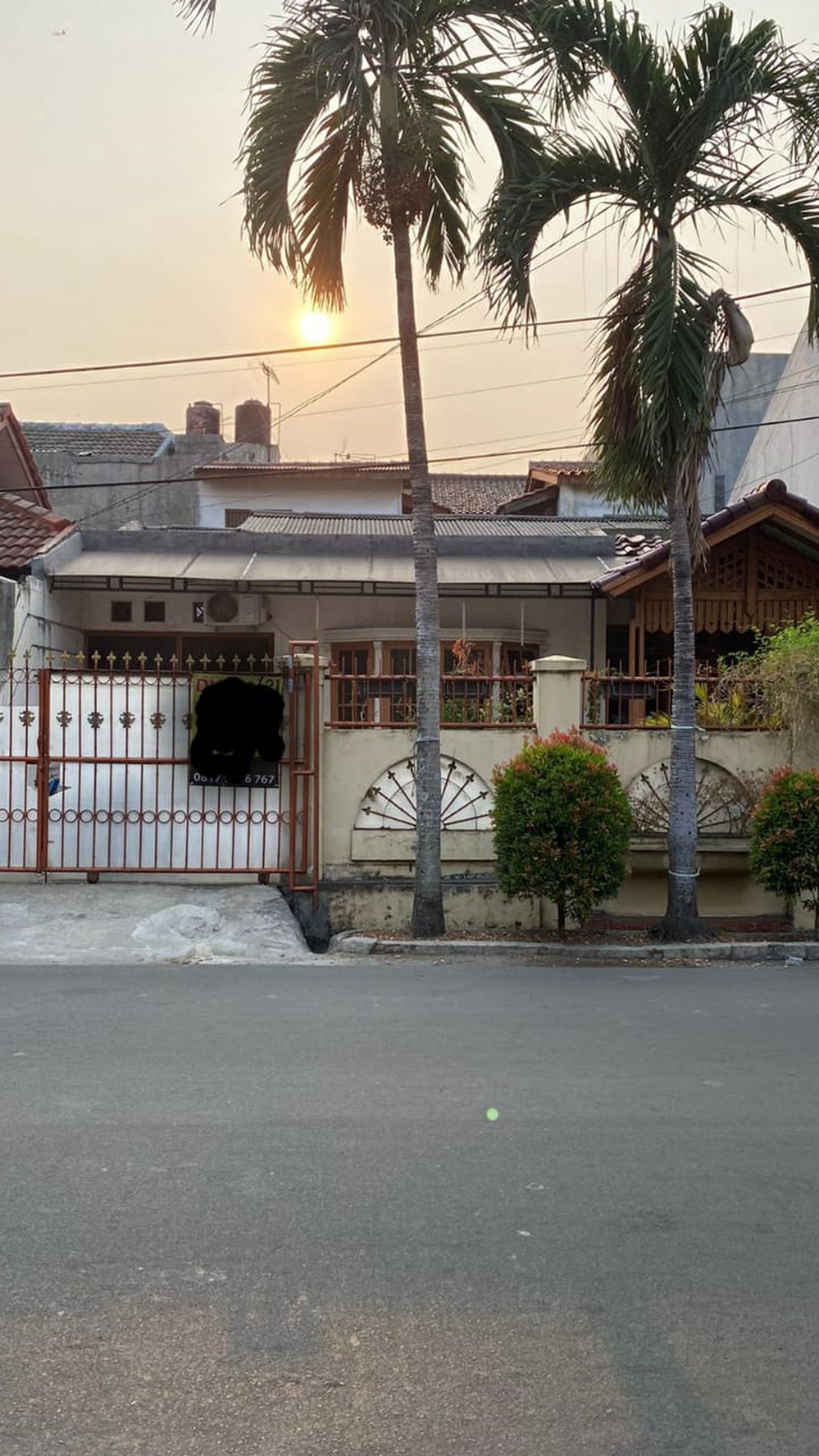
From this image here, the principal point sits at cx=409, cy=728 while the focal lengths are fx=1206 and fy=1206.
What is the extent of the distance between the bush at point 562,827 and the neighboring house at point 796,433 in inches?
→ 501

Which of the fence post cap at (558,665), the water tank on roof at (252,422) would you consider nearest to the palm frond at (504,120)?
the fence post cap at (558,665)

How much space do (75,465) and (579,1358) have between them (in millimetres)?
32943

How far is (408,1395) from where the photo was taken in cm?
304

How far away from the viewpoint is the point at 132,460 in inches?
1348

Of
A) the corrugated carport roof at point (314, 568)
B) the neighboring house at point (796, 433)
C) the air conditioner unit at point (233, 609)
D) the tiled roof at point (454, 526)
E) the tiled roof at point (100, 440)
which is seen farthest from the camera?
the tiled roof at point (100, 440)

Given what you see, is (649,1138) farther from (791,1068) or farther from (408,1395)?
(408,1395)

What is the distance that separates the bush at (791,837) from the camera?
10.2 m

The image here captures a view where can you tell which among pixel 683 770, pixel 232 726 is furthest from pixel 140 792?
pixel 683 770

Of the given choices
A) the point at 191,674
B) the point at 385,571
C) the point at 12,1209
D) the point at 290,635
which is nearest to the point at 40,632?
the point at 290,635

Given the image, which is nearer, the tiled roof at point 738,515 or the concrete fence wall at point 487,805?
the concrete fence wall at point 487,805

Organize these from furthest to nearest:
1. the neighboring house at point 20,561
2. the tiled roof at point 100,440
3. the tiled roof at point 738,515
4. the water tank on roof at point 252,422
→ the water tank on roof at point 252,422, the tiled roof at point 100,440, the neighboring house at point 20,561, the tiled roof at point 738,515

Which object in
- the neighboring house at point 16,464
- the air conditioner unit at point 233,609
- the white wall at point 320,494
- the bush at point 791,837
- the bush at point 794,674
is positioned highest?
the white wall at point 320,494

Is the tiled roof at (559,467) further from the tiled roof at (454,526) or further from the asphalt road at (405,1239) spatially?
the asphalt road at (405,1239)

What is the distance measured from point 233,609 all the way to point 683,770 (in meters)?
9.31
